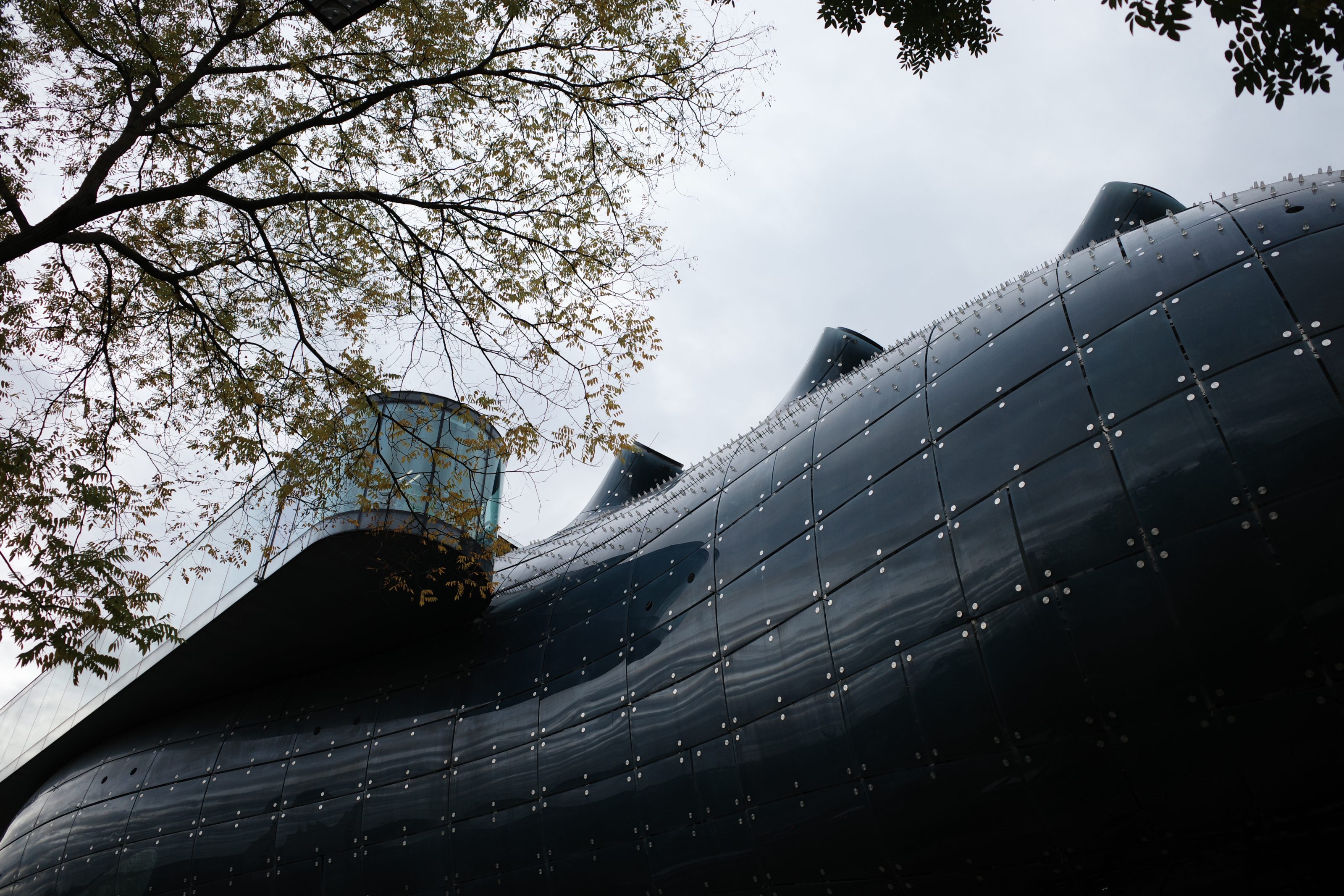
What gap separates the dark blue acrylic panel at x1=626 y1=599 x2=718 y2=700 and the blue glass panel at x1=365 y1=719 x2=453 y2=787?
10.7ft

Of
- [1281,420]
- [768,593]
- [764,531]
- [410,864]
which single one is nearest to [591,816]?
[410,864]

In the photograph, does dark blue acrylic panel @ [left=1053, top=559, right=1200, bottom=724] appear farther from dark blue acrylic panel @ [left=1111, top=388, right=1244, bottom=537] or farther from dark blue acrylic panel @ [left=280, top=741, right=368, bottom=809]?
dark blue acrylic panel @ [left=280, top=741, right=368, bottom=809]

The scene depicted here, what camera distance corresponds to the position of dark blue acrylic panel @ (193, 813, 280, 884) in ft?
39.9

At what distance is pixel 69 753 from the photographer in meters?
17.7

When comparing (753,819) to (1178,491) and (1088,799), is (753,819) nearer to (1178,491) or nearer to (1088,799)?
(1088,799)

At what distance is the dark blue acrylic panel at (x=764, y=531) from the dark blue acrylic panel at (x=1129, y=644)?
3.06m

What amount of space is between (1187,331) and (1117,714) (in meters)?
2.86

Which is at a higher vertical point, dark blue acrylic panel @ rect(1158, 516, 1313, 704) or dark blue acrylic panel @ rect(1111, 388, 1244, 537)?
dark blue acrylic panel @ rect(1111, 388, 1244, 537)

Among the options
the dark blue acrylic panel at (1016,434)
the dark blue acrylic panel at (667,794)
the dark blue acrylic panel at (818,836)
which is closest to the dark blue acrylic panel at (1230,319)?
the dark blue acrylic panel at (1016,434)

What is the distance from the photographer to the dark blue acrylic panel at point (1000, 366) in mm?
7207

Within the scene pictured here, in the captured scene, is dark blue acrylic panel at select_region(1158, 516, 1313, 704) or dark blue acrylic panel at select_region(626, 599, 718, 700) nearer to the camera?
dark blue acrylic panel at select_region(1158, 516, 1313, 704)

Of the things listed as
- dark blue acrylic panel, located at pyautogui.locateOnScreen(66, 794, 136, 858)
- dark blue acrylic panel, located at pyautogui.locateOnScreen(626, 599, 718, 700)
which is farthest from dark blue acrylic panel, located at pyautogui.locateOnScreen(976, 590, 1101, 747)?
dark blue acrylic panel, located at pyautogui.locateOnScreen(66, 794, 136, 858)

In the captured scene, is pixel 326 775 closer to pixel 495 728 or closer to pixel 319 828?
pixel 319 828

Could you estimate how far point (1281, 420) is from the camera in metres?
5.48
